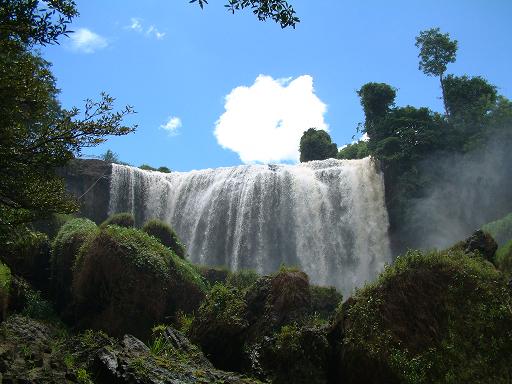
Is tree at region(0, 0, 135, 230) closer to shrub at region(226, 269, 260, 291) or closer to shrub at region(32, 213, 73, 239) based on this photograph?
shrub at region(226, 269, 260, 291)


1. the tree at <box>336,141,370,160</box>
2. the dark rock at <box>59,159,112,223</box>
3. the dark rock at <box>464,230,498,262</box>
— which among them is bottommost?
the dark rock at <box>464,230,498,262</box>

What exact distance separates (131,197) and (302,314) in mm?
22263

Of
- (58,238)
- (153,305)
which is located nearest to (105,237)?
(153,305)

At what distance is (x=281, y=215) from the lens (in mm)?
28953

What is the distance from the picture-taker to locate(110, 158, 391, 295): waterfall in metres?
27.3

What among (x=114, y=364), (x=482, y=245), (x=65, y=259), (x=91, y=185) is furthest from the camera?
(x=91, y=185)

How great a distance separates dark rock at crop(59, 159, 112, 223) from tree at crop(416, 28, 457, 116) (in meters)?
26.5

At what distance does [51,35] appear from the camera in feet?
23.1

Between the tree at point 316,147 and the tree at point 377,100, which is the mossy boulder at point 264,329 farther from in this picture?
the tree at point 316,147

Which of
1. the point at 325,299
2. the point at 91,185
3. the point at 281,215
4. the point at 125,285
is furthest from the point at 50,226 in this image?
the point at 325,299

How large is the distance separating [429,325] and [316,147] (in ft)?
138

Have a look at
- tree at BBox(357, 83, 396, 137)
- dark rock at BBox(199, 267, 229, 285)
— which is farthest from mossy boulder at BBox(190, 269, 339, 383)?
tree at BBox(357, 83, 396, 137)

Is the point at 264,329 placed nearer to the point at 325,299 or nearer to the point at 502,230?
the point at 325,299

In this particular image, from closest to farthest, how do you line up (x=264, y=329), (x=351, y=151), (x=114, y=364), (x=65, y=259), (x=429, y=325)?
(x=114, y=364), (x=429, y=325), (x=264, y=329), (x=65, y=259), (x=351, y=151)
